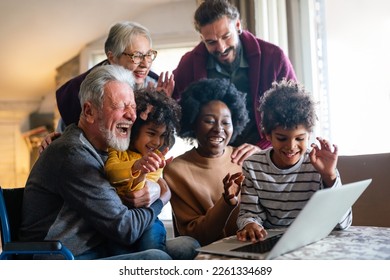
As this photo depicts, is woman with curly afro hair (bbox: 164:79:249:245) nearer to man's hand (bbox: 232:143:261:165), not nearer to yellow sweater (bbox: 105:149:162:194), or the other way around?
man's hand (bbox: 232:143:261:165)

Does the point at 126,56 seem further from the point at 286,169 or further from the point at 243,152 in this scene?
the point at 286,169

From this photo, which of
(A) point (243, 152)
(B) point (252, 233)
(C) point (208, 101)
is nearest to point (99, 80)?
(C) point (208, 101)

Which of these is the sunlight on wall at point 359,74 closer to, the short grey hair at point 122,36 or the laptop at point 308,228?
the laptop at point 308,228

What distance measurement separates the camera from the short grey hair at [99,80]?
1301 mm

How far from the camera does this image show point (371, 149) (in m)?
1.47

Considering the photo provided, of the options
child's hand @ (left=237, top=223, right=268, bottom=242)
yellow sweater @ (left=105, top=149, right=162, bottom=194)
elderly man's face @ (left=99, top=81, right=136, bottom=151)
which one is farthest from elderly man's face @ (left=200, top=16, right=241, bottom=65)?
child's hand @ (left=237, top=223, right=268, bottom=242)

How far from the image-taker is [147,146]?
4.47ft

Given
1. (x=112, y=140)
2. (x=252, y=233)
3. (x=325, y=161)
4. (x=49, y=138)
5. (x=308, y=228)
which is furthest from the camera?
(x=49, y=138)

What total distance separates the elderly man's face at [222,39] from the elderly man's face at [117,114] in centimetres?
30

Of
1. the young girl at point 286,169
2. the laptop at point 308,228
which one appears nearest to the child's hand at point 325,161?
the young girl at point 286,169

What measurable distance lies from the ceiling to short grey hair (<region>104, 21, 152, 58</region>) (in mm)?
41

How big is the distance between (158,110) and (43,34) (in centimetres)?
44
